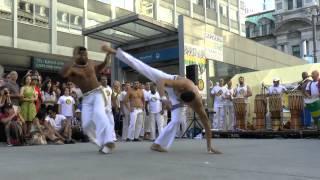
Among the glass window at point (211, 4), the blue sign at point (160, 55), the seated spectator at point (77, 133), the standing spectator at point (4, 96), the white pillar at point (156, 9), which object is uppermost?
the glass window at point (211, 4)

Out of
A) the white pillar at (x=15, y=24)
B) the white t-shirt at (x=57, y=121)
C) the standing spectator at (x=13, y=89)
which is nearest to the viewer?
the standing spectator at (x=13, y=89)

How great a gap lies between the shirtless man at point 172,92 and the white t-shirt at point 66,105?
5835 mm

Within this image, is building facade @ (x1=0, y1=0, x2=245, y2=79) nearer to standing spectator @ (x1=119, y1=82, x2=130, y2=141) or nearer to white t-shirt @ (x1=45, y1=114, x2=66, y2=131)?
standing spectator @ (x1=119, y1=82, x2=130, y2=141)

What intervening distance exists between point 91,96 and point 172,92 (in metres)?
1.49

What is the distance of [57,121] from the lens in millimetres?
14195

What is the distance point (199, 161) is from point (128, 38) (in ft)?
47.7

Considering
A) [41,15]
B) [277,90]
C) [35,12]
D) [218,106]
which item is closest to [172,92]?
[277,90]

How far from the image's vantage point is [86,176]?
18.8 ft

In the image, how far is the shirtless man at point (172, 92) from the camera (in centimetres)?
880

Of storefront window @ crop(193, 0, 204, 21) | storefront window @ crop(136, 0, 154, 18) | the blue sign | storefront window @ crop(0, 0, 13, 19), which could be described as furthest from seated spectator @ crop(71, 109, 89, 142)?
storefront window @ crop(193, 0, 204, 21)

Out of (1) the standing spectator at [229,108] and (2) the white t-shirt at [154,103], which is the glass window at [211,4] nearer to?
(1) the standing spectator at [229,108]

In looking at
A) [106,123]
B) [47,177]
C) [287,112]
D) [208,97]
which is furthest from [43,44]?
[47,177]

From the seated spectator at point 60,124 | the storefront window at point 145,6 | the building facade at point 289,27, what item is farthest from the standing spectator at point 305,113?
the building facade at point 289,27

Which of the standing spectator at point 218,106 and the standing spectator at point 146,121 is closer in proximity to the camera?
the standing spectator at point 146,121
